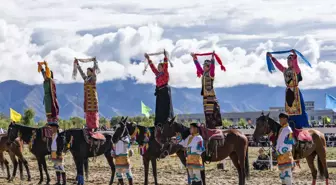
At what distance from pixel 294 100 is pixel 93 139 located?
6858 mm

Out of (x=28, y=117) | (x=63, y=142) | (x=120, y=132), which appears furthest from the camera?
(x=28, y=117)

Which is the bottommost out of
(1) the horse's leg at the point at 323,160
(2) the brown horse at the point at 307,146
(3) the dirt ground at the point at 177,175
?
(3) the dirt ground at the point at 177,175

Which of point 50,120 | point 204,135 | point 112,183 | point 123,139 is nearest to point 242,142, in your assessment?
point 204,135

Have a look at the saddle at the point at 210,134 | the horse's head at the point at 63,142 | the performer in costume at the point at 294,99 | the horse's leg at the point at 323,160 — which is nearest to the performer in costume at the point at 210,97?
the saddle at the point at 210,134

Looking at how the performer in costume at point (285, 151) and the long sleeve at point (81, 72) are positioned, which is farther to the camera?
the long sleeve at point (81, 72)

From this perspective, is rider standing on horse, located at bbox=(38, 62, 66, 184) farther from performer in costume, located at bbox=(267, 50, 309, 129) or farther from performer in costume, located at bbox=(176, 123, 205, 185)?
performer in costume, located at bbox=(267, 50, 309, 129)

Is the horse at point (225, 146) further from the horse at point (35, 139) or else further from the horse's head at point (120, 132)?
the horse at point (35, 139)

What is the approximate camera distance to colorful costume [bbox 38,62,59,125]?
22.1m

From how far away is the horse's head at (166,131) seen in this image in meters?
18.5

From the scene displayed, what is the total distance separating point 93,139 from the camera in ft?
70.0

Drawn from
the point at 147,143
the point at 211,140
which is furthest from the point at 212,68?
the point at 147,143

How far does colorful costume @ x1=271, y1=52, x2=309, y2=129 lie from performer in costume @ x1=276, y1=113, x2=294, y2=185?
2257mm

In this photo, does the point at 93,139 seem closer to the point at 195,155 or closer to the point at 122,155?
the point at 122,155

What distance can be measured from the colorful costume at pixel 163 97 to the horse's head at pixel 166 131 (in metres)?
0.46
